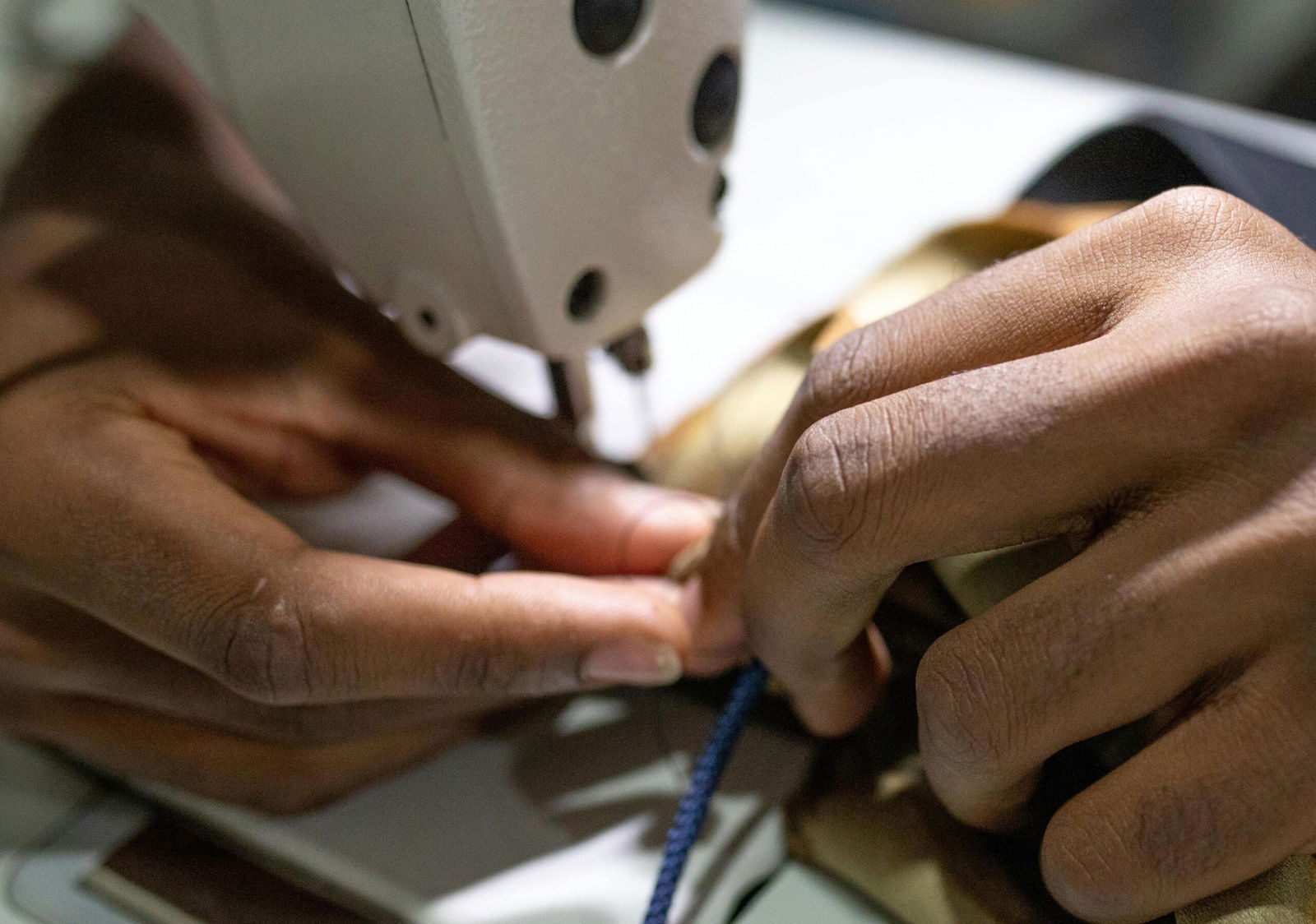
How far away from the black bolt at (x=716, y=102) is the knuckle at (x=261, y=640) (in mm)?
352

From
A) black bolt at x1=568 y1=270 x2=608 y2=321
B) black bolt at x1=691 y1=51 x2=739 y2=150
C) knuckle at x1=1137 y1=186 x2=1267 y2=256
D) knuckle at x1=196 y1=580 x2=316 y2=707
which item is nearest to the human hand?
knuckle at x1=196 y1=580 x2=316 y2=707

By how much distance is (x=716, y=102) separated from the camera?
592 mm

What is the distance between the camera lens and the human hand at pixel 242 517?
1.81 ft

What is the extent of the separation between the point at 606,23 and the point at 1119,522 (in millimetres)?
337

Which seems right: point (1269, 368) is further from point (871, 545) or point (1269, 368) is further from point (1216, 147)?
point (1216, 147)

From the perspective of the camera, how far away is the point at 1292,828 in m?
0.40

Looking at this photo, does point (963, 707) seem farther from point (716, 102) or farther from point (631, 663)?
point (716, 102)

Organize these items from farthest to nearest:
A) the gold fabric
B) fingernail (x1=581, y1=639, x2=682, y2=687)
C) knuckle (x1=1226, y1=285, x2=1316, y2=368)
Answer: fingernail (x1=581, y1=639, x2=682, y2=687) < the gold fabric < knuckle (x1=1226, y1=285, x2=1316, y2=368)

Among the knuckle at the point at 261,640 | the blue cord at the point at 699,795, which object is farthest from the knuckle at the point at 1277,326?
the knuckle at the point at 261,640

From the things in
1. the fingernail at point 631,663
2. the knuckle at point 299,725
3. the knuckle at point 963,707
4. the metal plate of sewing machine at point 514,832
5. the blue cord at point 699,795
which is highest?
the knuckle at point 963,707

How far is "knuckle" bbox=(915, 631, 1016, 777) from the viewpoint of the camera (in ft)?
1.40

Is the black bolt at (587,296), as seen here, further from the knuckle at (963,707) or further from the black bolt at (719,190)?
the knuckle at (963,707)

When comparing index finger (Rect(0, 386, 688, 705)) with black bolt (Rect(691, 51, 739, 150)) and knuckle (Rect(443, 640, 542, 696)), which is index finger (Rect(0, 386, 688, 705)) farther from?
black bolt (Rect(691, 51, 739, 150))

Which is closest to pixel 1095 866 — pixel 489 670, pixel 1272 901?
pixel 1272 901
